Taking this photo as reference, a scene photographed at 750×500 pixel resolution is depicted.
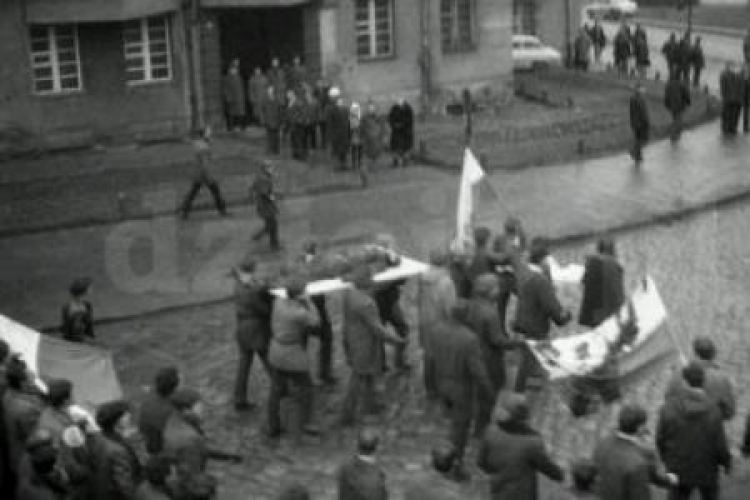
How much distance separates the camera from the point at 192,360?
56.7 feet

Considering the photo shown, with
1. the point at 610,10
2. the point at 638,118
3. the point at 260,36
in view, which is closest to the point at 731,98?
the point at 638,118

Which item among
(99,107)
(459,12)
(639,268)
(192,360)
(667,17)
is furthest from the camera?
(667,17)

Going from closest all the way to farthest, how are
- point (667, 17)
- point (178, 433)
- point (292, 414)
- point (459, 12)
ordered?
point (178, 433)
point (292, 414)
point (459, 12)
point (667, 17)

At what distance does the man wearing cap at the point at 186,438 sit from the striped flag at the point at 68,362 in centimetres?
271

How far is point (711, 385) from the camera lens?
38.5ft

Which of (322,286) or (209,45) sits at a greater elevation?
(209,45)

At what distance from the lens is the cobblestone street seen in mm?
13703

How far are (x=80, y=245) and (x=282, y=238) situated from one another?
3497mm

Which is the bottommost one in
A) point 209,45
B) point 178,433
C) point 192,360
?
point 192,360

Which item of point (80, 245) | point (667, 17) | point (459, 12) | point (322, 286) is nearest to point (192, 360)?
point (322, 286)

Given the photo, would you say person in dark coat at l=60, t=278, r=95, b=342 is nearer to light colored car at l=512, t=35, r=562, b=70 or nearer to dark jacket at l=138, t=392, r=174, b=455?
dark jacket at l=138, t=392, r=174, b=455

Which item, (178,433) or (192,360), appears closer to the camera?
(178,433)

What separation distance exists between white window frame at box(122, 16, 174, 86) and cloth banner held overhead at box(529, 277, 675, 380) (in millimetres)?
19353

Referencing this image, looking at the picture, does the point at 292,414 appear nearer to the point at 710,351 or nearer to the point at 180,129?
the point at 710,351
